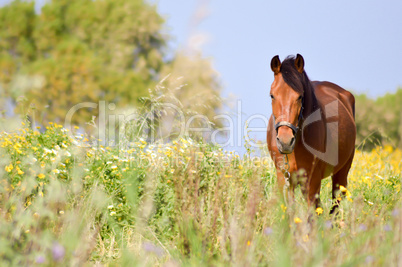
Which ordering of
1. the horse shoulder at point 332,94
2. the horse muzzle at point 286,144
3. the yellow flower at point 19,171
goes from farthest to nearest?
the horse shoulder at point 332,94
the yellow flower at point 19,171
the horse muzzle at point 286,144

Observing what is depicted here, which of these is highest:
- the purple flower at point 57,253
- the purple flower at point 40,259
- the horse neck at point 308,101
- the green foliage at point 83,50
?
the green foliage at point 83,50

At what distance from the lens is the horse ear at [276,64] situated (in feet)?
14.0

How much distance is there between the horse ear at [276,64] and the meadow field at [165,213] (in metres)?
1.07

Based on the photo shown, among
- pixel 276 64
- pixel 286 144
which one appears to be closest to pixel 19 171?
pixel 286 144

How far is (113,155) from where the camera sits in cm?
513

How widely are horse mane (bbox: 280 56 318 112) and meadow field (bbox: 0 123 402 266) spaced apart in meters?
0.92

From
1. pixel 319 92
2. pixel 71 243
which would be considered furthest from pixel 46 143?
pixel 319 92

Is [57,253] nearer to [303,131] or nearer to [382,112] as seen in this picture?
[303,131]

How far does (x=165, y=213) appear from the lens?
4.18 meters

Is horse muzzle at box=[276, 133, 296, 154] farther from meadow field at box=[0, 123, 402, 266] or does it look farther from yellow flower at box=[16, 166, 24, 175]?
yellow flower at box=[16, 166, 24, 175]

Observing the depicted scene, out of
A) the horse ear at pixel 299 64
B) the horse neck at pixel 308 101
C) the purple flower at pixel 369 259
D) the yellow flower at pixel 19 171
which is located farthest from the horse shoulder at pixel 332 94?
the yellow flower at pixel 19 171

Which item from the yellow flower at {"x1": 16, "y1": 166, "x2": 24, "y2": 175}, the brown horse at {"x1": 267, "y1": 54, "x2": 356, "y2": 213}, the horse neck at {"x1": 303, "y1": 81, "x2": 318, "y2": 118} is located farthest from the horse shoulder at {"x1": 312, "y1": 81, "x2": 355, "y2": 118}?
the yellow flower at {"x1": 16, "y1": 166, "x2": 24, "y2": 175}

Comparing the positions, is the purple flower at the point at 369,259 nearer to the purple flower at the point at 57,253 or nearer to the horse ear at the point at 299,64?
the purple flower at the point at 57,253

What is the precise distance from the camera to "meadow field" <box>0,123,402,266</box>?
2.72 meters
